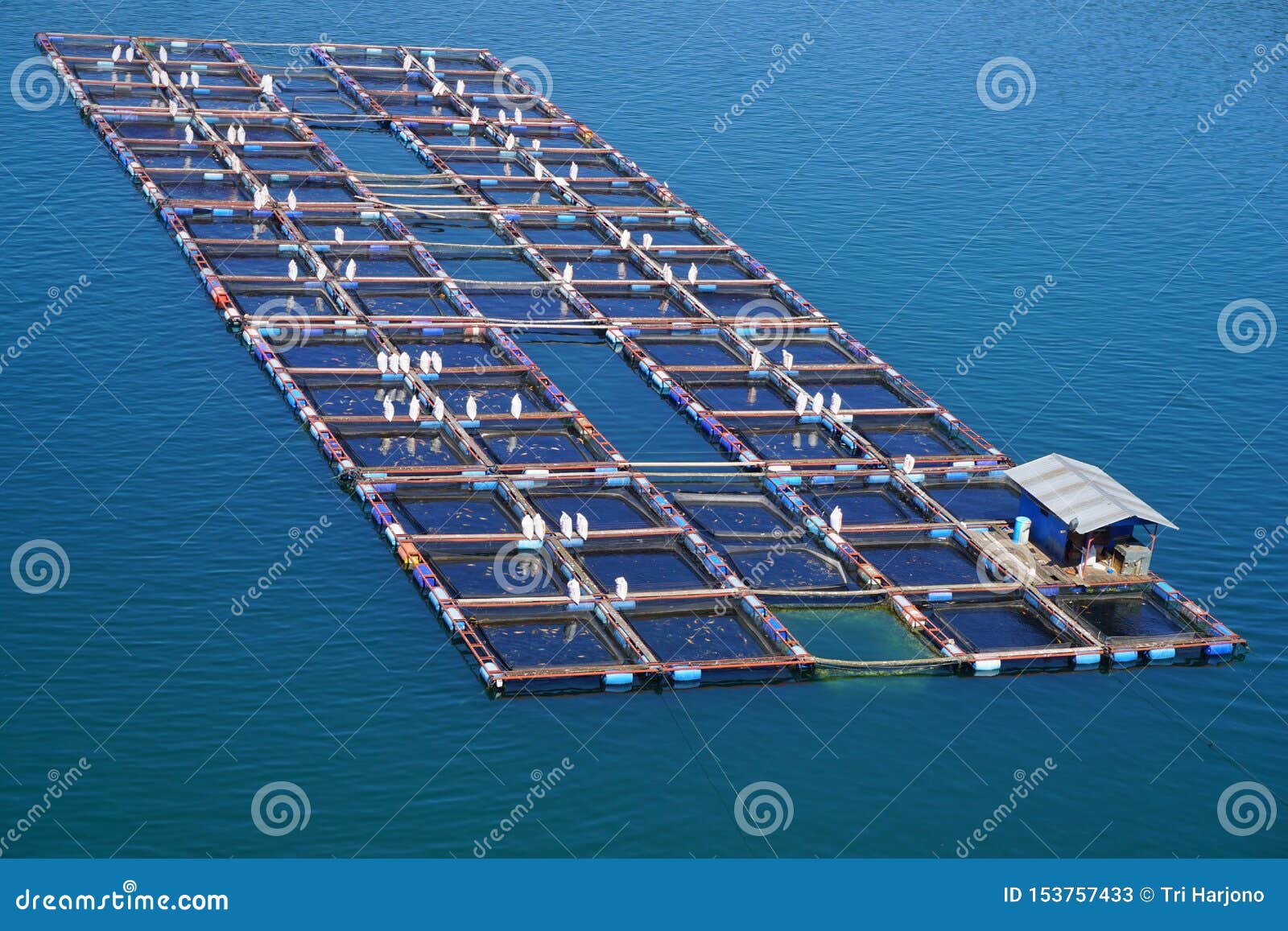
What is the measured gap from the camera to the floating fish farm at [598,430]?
68.4 metres


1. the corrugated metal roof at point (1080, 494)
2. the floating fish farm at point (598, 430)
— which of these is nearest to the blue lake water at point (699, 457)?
the floating fish farm at point (598, 430)

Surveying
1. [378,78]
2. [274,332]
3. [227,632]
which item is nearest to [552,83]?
[378,78]

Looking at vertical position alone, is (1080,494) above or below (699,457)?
above

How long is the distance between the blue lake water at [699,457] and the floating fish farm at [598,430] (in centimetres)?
163

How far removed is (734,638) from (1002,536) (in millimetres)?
14841

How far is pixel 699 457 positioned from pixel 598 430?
495cm

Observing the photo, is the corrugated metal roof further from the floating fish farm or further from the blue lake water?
the blue lake water

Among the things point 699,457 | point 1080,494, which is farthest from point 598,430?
point 1080,494

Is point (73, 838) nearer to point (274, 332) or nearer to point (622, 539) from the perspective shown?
point (622, 539)

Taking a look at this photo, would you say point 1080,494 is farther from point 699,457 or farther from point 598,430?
point 598,430

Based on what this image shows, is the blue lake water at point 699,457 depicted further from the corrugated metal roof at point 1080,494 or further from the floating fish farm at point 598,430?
the corrugated metal roof at point 1080,494

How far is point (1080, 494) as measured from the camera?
240 ft

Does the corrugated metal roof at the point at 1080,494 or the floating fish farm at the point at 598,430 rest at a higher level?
the corrugated metal roof at the point at 1080,494

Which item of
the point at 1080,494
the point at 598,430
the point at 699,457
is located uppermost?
the point at 1080,494
